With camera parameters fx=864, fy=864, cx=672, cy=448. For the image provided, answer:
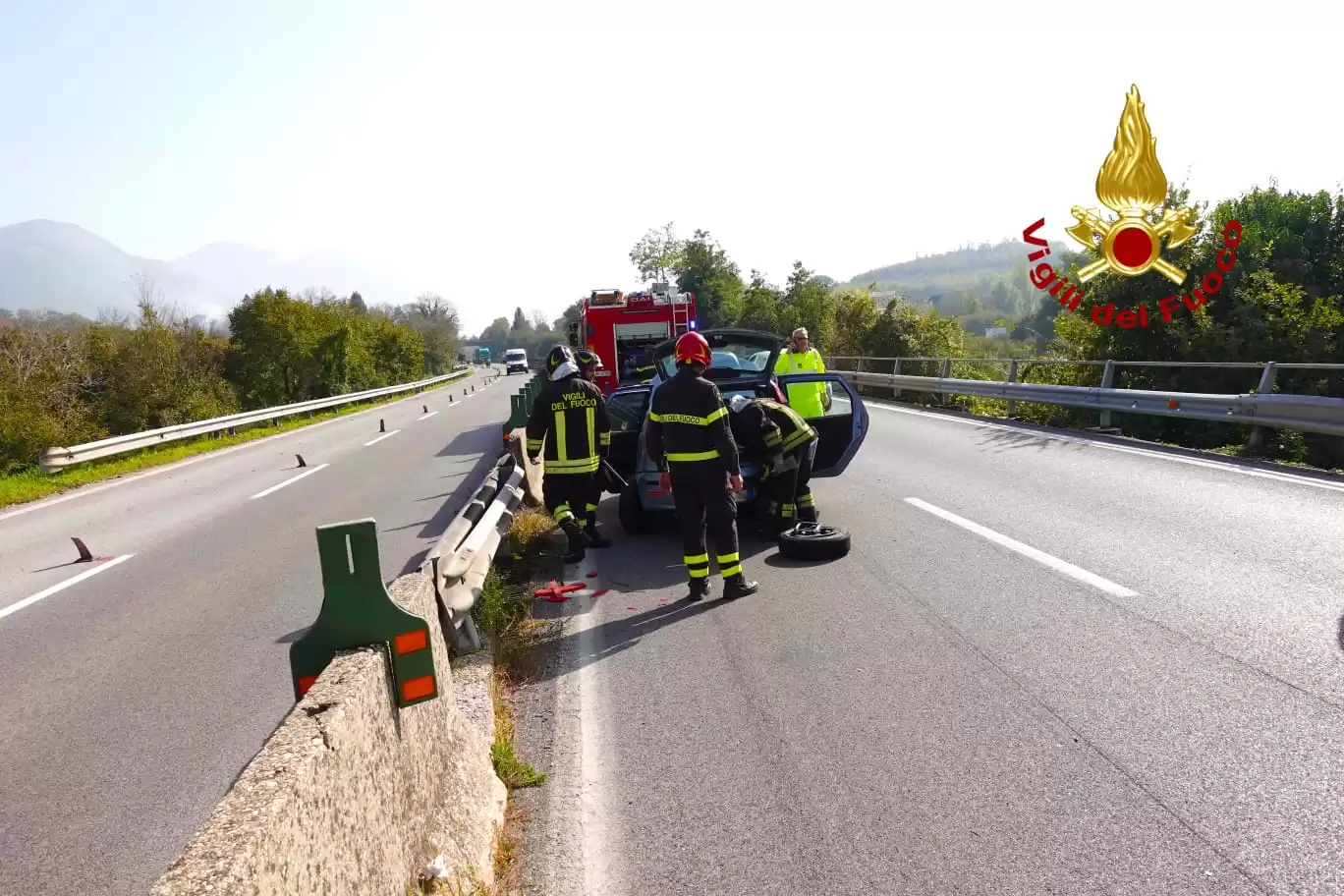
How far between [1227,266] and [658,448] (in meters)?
16.6

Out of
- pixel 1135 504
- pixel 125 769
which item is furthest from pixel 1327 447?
pixel 125 769

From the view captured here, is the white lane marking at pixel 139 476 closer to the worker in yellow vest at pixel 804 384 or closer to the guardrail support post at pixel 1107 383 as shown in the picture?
the worker in yellow vest at pixel 804 384

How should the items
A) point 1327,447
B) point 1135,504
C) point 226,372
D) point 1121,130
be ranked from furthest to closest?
point 226,372 < point 1121,130 < point 1327,447 < point 1135,504

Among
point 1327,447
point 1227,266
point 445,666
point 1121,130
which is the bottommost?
point 1327,447

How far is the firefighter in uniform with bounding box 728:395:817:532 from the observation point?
7.43 metres

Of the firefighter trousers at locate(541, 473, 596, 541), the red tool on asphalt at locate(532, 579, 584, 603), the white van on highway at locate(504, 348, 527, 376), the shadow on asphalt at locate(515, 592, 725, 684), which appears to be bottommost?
the white van on highway at locate(504, 348, 527, 376)

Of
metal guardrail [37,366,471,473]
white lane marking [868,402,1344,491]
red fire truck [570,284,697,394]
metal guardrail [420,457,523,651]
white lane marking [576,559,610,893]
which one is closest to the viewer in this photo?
white lane marking [576,559,610,893]

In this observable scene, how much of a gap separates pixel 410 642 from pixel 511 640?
3.02 metres

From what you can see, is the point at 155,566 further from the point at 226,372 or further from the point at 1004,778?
the point at 226,372

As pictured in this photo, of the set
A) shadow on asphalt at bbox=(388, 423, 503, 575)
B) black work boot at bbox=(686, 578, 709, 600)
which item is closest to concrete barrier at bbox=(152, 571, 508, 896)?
black work boot at bbox=(686, 578, 709, 600)

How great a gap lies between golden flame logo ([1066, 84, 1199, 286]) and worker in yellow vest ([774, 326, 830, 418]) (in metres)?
9.95

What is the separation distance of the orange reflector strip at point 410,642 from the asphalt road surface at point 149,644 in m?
1.59

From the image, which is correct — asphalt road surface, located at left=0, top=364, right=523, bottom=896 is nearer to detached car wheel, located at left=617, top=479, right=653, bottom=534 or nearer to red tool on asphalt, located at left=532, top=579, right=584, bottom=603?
red tool on asphalt, located at left=532, top=579, right=584, bottom=603

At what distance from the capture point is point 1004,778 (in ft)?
11.4
